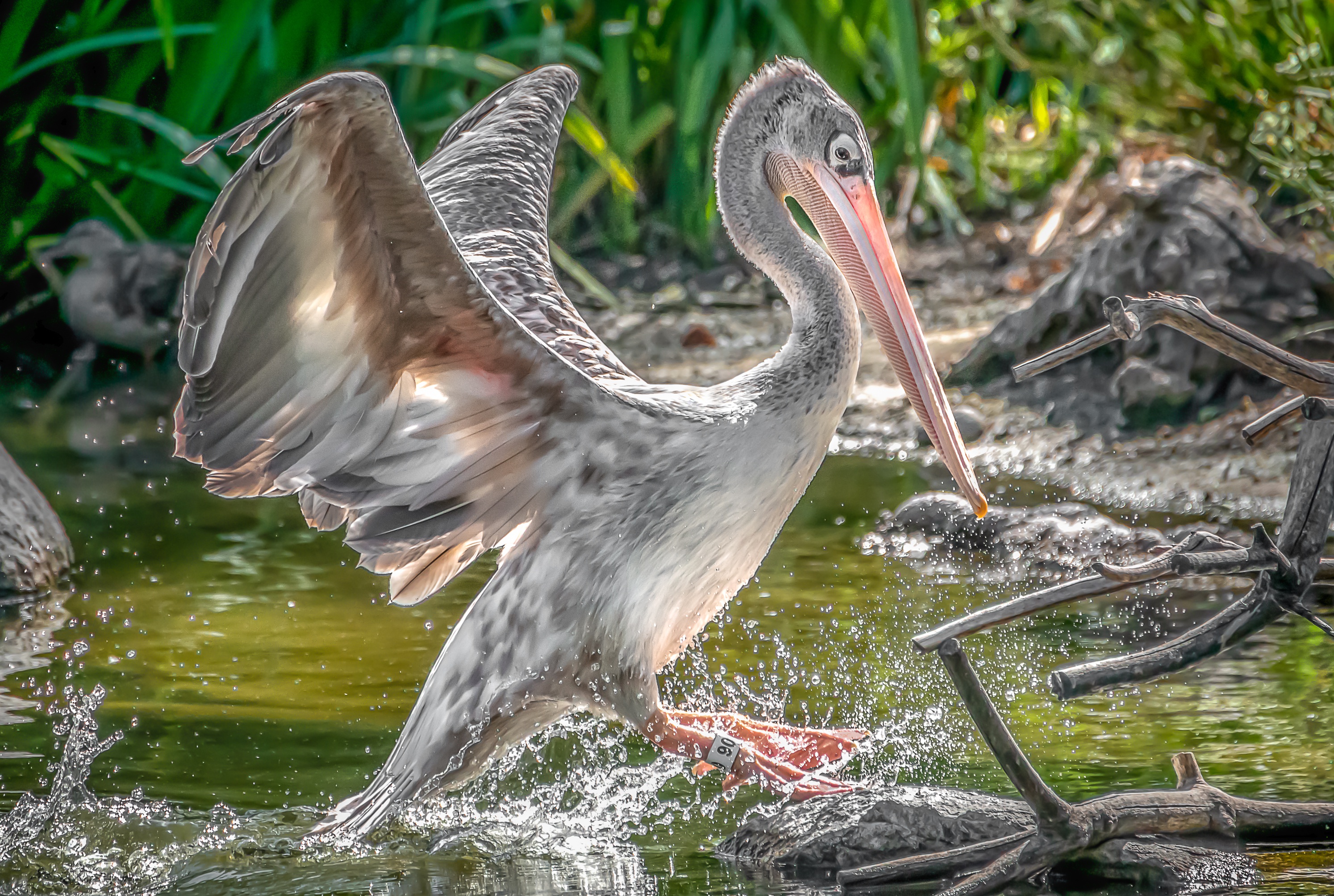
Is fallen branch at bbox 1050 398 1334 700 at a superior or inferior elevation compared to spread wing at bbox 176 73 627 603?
inferior

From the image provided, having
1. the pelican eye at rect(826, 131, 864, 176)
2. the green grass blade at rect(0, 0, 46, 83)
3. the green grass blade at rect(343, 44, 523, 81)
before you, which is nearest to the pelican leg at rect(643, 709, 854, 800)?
the pelican eye at rect(826, 131, 864, 176)

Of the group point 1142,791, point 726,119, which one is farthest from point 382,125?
point 1142,791

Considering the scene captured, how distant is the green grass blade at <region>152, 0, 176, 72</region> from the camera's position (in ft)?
26.8

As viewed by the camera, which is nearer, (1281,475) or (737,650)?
(737,650)

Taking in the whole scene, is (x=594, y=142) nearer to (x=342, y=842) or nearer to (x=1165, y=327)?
(x=1165, y=327)

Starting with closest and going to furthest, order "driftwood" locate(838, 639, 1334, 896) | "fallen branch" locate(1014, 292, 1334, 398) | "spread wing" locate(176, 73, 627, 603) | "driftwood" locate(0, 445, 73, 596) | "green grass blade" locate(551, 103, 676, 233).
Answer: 1. "fallen branch" locate(1014, 292, 1334, 398)
2. "driftwood" locate(838, 639, 1334, 896)
3. "spread wing" locate(176, 73, 627, 603)
4. "driftwood" locate(0, 445, 73, 596)
5. "green grass blade" locate(551, 103, 676, 233)

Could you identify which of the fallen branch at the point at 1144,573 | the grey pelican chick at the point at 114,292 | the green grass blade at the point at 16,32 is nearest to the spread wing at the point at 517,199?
the fallen branch at the point at 1144,573

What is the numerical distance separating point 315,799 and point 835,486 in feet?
10.4

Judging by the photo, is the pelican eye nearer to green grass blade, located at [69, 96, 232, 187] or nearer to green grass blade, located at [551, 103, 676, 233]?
green grass blade, located at [69, 96, 232, 187]

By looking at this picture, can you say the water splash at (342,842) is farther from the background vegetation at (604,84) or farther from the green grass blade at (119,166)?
the green grass blade at (119,166)

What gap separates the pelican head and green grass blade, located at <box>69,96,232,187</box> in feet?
16.0

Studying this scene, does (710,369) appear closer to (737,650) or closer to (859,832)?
(737,650)

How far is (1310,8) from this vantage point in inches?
260

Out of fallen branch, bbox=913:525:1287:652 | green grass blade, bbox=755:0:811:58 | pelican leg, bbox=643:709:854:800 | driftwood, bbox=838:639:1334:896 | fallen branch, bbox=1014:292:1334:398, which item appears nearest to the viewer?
fallen branch, bbox=913:525:1287:652
